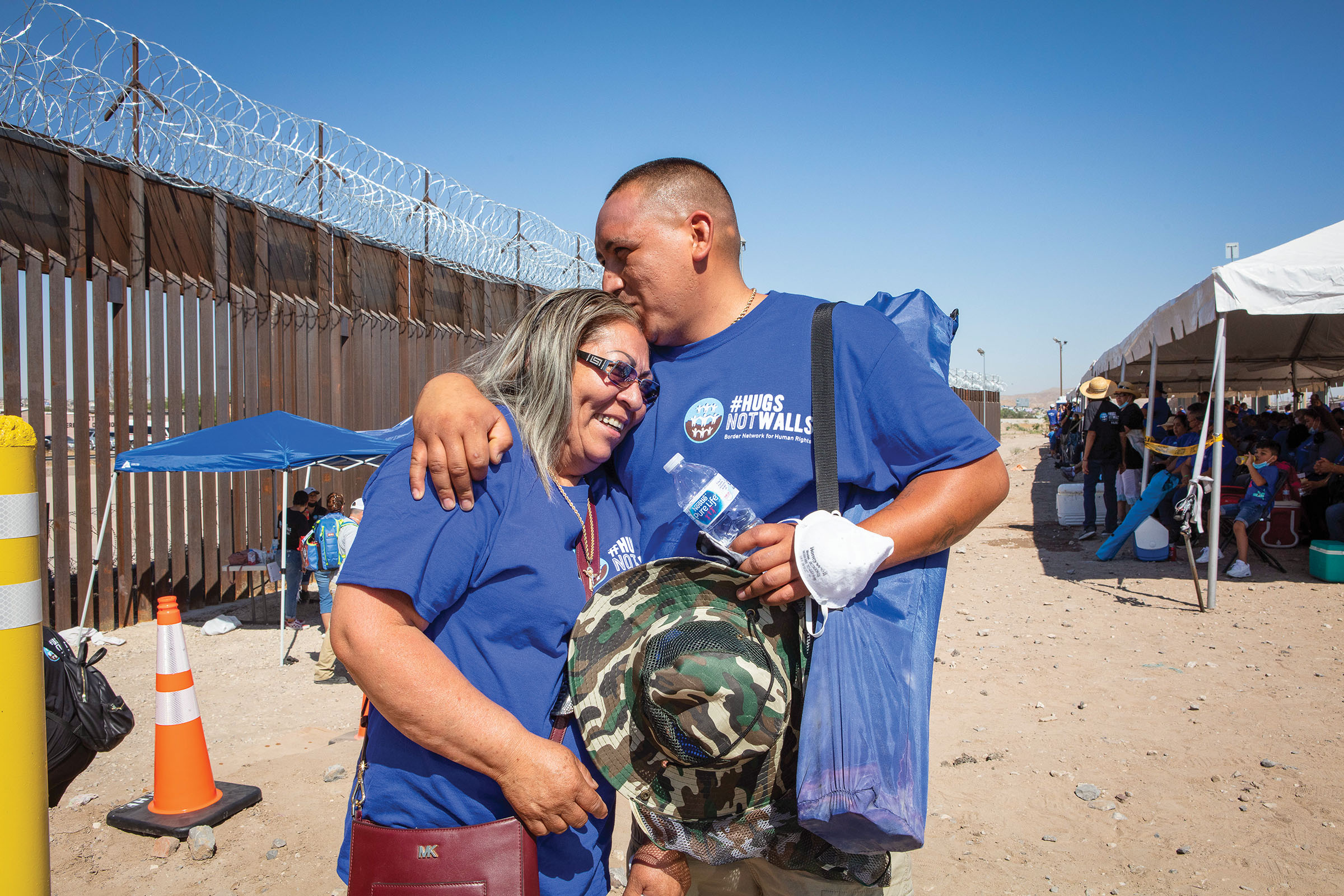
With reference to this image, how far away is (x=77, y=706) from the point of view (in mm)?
2646

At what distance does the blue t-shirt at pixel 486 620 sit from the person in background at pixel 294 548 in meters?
7.40

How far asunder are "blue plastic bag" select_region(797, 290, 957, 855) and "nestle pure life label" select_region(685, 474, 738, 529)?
0.30m

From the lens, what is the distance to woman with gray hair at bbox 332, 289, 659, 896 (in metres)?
1.44

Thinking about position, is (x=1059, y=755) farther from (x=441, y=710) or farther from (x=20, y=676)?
(x=20, y=676)

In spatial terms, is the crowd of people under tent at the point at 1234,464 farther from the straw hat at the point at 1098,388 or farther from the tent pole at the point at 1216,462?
the tent pole at the point at 1216,462

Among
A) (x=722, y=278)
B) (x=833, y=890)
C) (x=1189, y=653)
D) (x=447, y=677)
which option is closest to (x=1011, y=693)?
(x=1189, y=653)

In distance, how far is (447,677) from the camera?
1460 millimetres

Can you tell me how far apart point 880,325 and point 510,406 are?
84cm

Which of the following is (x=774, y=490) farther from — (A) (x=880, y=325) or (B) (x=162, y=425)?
(B) (x=162, y=425)

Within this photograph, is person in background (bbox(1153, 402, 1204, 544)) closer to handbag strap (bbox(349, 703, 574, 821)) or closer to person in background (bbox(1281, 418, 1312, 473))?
person in background (bbox(1281, 418, 1312, 473))

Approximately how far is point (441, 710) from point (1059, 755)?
4.21 meters

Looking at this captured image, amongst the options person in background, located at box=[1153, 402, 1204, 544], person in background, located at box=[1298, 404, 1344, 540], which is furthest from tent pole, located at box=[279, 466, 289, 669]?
person in background, located at box=[1298, 404, 1344, 540]

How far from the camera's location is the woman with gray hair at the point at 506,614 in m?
1.44

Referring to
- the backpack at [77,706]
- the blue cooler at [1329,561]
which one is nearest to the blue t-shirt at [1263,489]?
the blue cooler at [1329,561]
